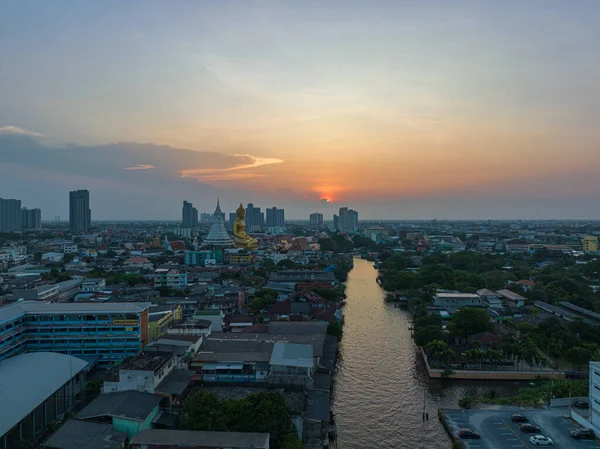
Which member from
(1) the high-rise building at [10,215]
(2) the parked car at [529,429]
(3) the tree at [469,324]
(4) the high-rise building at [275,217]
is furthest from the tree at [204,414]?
(4) the high-rise building at [275,217]

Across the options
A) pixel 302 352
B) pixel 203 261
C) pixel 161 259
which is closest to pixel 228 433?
pixel 302 352

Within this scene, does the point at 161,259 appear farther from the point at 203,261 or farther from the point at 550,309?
the point at 550,309

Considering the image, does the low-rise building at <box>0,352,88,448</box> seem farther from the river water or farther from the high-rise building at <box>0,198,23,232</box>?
the high-rise building at <box>0,198,23,232</box>

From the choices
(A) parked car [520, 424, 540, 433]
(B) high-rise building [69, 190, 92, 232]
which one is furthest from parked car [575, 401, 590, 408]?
(B) high-rise building [69, 190, 92, 232]

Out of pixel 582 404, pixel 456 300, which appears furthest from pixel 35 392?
pixel 456 300

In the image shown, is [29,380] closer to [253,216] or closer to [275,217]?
[253,216]

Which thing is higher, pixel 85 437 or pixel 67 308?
pixel 67 308

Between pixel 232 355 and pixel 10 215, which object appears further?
pixel 10 215
